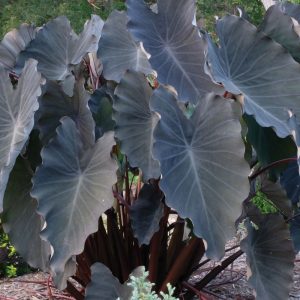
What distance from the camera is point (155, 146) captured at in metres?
2.07

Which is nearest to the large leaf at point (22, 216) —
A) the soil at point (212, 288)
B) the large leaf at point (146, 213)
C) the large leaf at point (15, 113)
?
the large leaf at point (15, 113)

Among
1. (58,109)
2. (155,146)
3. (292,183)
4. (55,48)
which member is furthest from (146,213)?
(55,48)

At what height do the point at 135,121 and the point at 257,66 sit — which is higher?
the point at 257,66

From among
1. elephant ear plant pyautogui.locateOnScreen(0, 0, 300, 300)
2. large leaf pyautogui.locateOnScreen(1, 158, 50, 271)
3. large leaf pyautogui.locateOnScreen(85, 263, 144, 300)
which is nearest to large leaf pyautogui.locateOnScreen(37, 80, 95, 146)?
elephant ear plant pyautogui.locateOnScreen(0, 0, 300, 300)

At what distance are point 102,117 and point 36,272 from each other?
5.51 ft

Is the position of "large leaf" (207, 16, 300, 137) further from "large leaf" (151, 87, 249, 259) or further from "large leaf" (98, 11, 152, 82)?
"large leaf" (98, 11, 152, 82)

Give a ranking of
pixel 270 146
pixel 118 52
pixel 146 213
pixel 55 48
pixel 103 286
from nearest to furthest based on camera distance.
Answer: pixel 103 286, pixel 146 213, pixel 270 146, pixel 118 52, pixel 55 48

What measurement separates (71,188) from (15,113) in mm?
430

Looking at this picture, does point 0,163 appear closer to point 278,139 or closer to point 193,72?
point 193,72

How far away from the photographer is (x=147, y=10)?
2.52 m

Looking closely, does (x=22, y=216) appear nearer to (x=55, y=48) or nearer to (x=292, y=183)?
(x=55, y=48)

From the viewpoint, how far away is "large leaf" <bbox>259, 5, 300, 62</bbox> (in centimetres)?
259

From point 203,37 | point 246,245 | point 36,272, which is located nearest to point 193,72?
point 203,37

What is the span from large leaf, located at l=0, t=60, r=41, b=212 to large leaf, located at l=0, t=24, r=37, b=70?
0.65m
